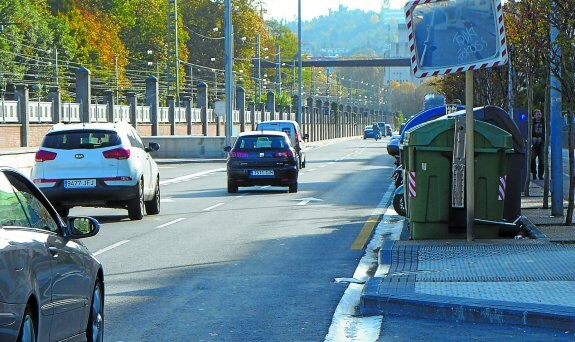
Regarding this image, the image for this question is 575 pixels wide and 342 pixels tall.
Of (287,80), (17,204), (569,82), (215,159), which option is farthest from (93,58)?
(17,204)

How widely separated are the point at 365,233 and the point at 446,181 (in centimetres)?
316

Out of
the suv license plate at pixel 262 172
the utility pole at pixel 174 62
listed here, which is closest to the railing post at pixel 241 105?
the utility pole at pixel 174 62

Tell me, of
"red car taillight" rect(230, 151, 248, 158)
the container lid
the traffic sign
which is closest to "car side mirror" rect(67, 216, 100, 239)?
the container lid

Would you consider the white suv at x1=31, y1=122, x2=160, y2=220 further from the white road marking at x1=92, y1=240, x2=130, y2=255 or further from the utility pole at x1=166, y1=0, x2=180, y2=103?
the utility pole at x1=166, y1=0, x2=180, y2=103

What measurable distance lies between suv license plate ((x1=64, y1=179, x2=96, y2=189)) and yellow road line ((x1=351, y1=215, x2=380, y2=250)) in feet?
15.2

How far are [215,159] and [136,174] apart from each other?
129ft

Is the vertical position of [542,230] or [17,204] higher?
[17,204]

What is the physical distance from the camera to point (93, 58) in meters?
115

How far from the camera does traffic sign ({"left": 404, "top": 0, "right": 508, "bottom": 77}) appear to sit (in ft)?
56.6

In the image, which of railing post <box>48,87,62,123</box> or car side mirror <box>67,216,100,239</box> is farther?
railing post <box>48,87,62,123</box>

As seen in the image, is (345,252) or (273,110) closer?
(345,252)

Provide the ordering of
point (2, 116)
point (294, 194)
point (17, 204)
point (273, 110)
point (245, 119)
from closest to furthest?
point (17, 204) < point (294, 194) < point (2, 116) < point (245, 119) < point (273, 110)

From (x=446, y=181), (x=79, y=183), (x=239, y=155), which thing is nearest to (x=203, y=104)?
(x=239, y=155)

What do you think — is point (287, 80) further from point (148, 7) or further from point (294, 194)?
point (294, 194)
